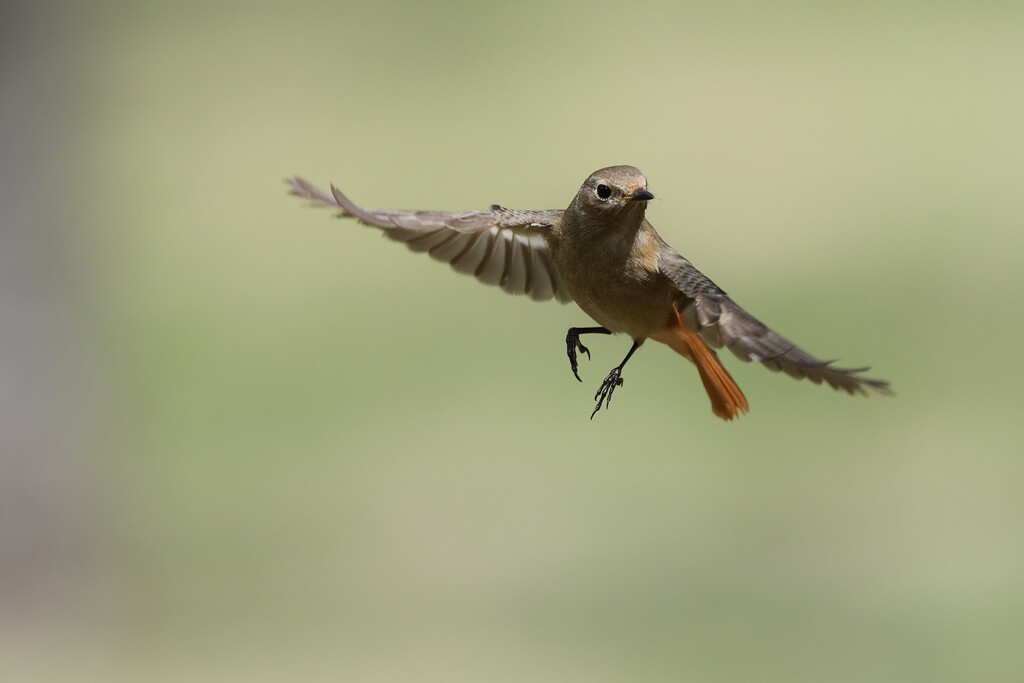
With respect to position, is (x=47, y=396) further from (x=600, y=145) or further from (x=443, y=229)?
(x=443, y=229)

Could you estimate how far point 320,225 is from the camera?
18.5 metres

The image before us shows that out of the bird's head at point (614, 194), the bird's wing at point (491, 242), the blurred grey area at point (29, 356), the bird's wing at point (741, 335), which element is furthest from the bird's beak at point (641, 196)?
the blurred grey area at point (29, 356)

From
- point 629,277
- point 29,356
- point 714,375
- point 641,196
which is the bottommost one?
point 714,375

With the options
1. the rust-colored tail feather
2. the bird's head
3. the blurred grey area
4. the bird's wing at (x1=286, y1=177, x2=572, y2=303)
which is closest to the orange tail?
the rust-colored tail feather

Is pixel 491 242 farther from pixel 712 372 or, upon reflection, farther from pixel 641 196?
pixel 712 372

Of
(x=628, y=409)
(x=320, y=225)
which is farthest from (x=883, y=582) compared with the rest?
(x=320, y=225)

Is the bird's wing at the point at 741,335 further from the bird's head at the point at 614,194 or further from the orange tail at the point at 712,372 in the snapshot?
the bird's head at the point at 614,194

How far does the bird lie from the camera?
3.03m

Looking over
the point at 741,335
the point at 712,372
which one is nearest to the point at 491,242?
the point at 712,372

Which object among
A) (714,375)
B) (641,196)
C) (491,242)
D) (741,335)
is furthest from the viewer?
(491,242)

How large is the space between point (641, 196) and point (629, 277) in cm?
28

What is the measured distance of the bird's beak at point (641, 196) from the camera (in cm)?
326

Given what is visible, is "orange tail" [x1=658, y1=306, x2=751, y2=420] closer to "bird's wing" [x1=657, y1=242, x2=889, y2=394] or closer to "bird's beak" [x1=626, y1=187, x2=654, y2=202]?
"bird's wing" [x1=657, y1=242, x2=889, y2=394]

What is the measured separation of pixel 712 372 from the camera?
320 cm
